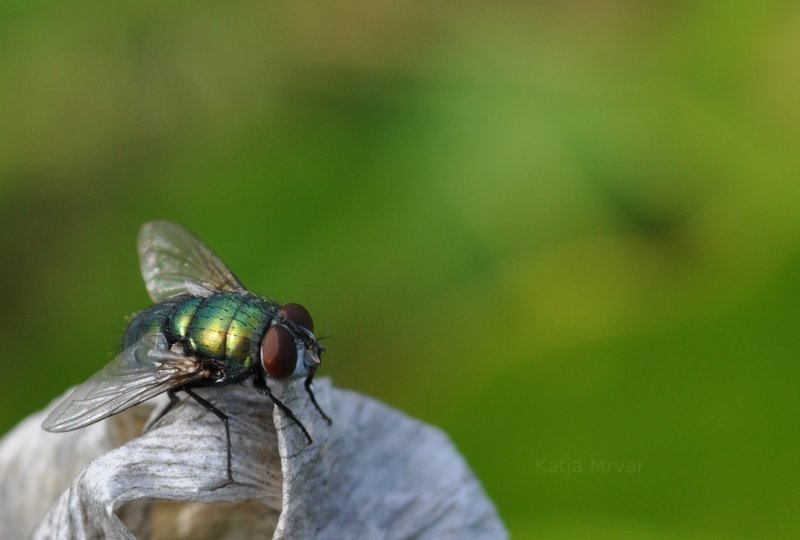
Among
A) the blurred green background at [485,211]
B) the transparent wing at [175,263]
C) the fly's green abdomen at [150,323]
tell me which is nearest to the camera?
the fly's green abdomen at [150,323]

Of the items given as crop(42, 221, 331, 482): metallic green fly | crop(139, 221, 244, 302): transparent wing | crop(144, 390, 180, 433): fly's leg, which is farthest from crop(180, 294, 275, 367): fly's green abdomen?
crop(139, 221, 244, 302): transparent wing

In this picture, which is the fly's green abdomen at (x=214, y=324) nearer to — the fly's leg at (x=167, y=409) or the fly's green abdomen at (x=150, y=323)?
the fly's green abdomen at (x=150, y=323)

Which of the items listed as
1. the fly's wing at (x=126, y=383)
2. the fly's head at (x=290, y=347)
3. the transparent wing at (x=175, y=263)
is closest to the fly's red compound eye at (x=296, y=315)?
the fly's head at (x=290, y=347)

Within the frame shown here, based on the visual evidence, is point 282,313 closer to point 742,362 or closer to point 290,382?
point 290,382

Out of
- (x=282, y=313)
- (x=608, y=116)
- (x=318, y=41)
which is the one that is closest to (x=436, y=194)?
(x=608, y=116)

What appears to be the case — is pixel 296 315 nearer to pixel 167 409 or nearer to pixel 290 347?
pixel 290 347

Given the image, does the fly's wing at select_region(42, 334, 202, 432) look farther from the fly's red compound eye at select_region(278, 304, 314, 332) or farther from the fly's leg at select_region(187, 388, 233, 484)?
the fly's red compound eye at select_region(278, 304, 314, 332)

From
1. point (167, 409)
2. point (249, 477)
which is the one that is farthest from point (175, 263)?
point (249, 477)

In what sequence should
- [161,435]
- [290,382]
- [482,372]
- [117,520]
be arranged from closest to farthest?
[117,520], [161,435], [290,382], [482,372]
